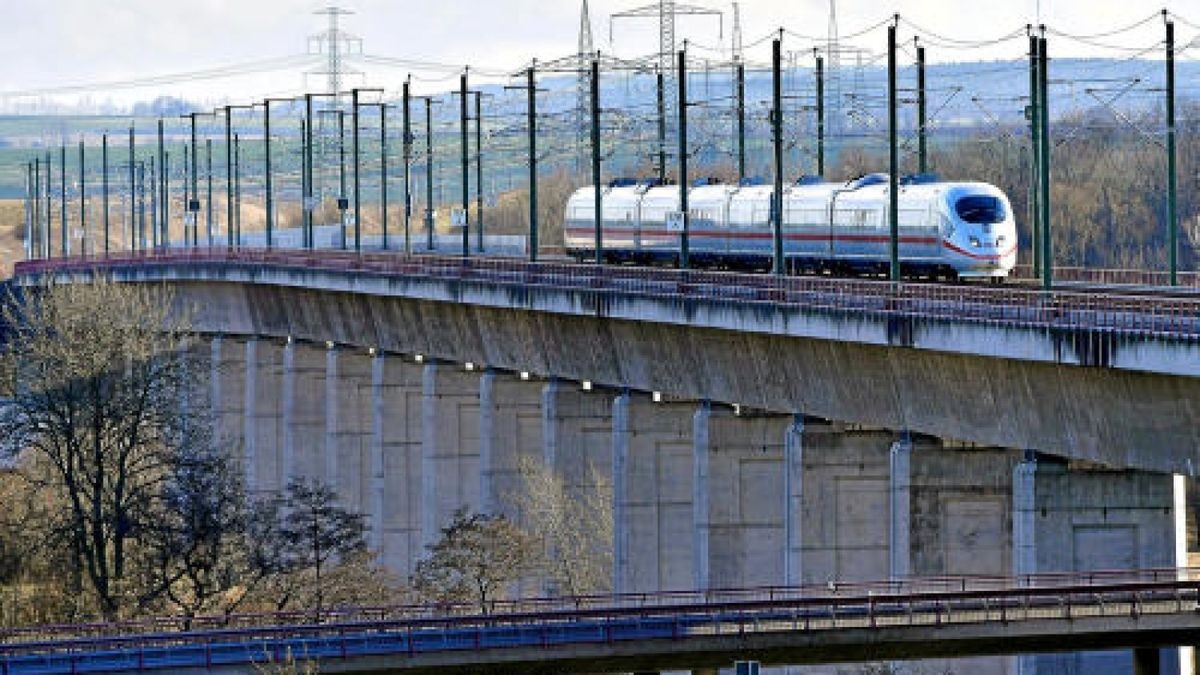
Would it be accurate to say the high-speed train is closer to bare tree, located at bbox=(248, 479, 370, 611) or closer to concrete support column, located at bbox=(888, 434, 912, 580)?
concrete support column, located at bbox=(888, 434, 912, 580)

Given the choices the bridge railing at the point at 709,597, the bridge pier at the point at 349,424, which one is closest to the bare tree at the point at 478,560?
the bridge railing at the point at 709,597

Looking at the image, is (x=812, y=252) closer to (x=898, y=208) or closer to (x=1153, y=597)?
(x=898, y=208)

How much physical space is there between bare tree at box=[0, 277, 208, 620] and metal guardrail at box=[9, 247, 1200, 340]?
8.06 meters

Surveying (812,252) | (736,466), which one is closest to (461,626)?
(736,466)

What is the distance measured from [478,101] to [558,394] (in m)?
22.9

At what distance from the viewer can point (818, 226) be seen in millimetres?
78125

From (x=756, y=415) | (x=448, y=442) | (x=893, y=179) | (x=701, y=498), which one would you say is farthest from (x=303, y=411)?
(x=893, y=179)

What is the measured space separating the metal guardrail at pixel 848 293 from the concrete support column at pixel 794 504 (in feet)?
9.45

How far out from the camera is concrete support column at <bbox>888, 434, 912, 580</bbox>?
6172 centimetres

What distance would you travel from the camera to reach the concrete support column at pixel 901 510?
61.7 m

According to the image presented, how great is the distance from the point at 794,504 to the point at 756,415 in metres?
6.24

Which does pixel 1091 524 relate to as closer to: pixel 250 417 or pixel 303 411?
pixel 303 411

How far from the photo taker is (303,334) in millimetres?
112438

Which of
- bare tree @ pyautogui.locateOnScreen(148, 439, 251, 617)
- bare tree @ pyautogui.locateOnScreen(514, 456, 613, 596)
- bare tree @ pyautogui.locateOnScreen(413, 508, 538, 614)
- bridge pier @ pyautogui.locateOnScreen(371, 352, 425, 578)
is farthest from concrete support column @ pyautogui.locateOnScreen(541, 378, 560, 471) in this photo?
bridge pier @ pyautogui.locateOnScreen(371, 352, 425, 578)
